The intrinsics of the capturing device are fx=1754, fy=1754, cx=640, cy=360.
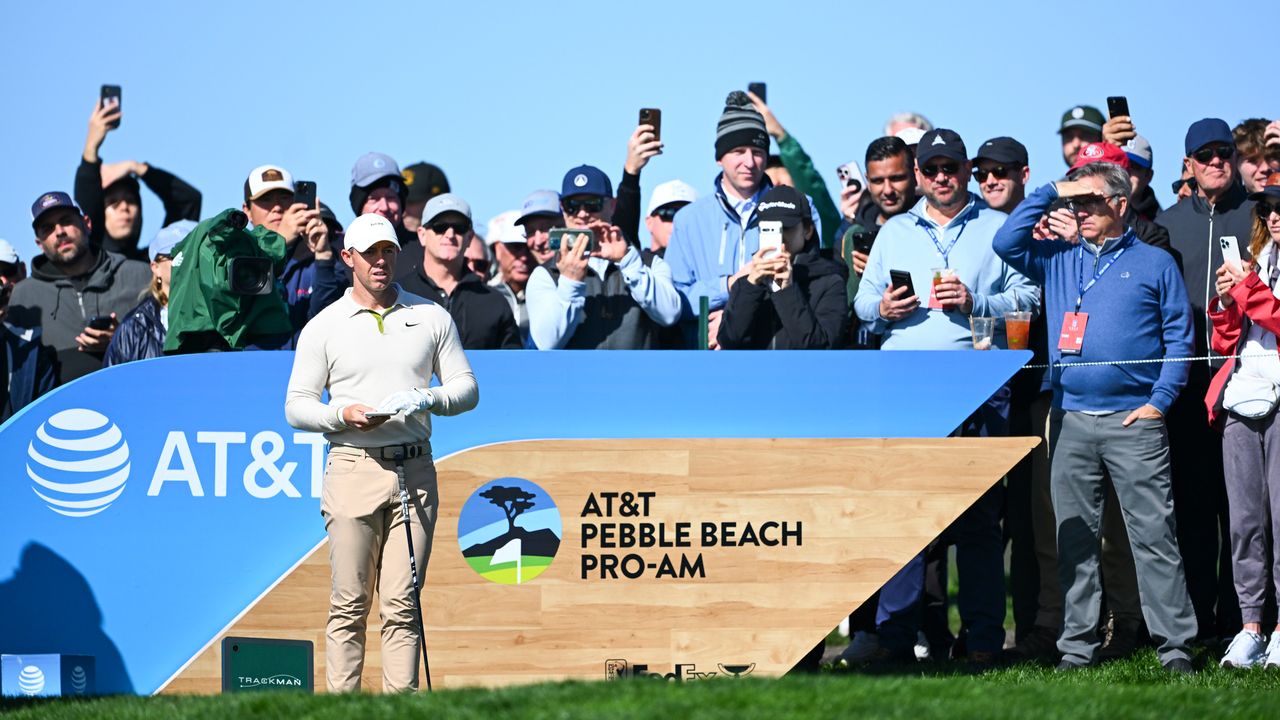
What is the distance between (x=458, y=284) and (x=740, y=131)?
78.7 inches

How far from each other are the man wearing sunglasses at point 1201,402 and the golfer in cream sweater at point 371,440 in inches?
170

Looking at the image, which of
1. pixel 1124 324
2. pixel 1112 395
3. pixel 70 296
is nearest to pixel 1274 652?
pixel 1112 395

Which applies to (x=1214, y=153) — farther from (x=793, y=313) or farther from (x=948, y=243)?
(x=793, y=313)

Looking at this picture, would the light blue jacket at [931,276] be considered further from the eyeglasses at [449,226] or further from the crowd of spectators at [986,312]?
the eyeglasses at [449,226]

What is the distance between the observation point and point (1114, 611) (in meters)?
9.77

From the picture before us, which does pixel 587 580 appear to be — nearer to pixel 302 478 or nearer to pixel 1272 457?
pixel 302 478

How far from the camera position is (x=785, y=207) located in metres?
9.52

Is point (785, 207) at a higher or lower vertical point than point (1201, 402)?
higher

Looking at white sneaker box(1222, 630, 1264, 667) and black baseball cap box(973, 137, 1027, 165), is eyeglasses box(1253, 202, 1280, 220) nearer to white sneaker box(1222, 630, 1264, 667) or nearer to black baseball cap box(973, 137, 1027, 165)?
black baseball cap box(973, 137, 1027, 165)

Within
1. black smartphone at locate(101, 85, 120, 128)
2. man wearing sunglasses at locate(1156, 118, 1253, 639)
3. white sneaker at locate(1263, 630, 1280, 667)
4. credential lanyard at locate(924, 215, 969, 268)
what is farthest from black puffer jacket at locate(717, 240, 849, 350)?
black smartphone at locate(101, 85, 120, 128)

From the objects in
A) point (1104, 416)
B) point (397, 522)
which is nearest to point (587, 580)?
point (397, 522)

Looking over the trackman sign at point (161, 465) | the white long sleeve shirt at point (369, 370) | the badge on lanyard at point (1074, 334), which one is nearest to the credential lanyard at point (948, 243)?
the badge on lanyard at point (1074, 334)

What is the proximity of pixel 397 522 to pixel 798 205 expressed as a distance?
306cm

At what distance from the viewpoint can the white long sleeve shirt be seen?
7.76m
